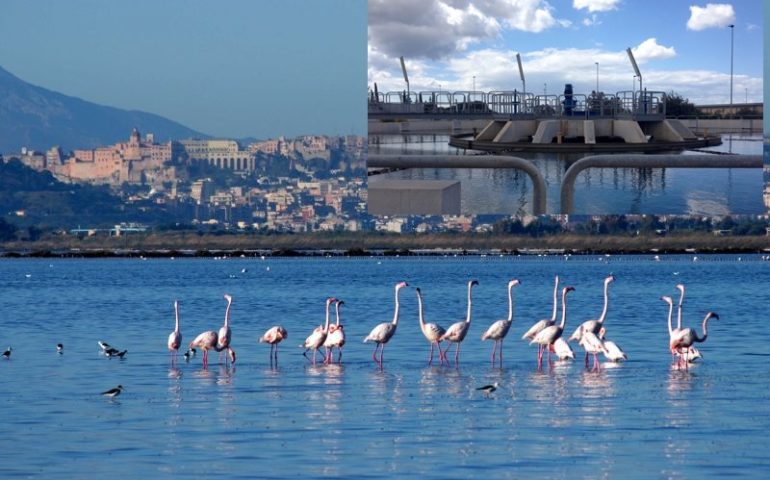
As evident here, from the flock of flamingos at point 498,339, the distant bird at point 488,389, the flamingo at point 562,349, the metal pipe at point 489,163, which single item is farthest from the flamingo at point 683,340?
the metal pipe at point 489,163

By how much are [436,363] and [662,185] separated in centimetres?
1397

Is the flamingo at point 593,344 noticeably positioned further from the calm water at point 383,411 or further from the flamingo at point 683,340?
the flamingo at point 683,340

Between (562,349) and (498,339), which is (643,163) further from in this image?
(562,349)

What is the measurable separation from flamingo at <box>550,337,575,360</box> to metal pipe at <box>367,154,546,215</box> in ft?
39.0

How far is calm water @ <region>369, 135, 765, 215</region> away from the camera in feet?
109

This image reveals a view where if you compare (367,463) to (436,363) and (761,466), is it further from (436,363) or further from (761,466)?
(436,363)

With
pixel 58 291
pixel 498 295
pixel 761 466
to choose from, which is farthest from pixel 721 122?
pixel 58 291

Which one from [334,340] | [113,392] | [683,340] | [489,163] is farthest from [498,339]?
[489,163]

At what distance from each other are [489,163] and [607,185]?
269 cm

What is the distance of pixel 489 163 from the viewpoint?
3256 cm

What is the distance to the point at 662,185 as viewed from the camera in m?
33.8

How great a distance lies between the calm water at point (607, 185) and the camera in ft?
109

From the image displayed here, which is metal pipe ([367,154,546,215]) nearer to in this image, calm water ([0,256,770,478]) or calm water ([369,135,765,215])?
calm water ([369,135,765,215])

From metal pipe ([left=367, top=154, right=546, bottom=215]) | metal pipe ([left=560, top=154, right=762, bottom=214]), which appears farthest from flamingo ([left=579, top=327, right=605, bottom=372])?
metal pipe ([left=367, top=154, right=546, bottom=215])
